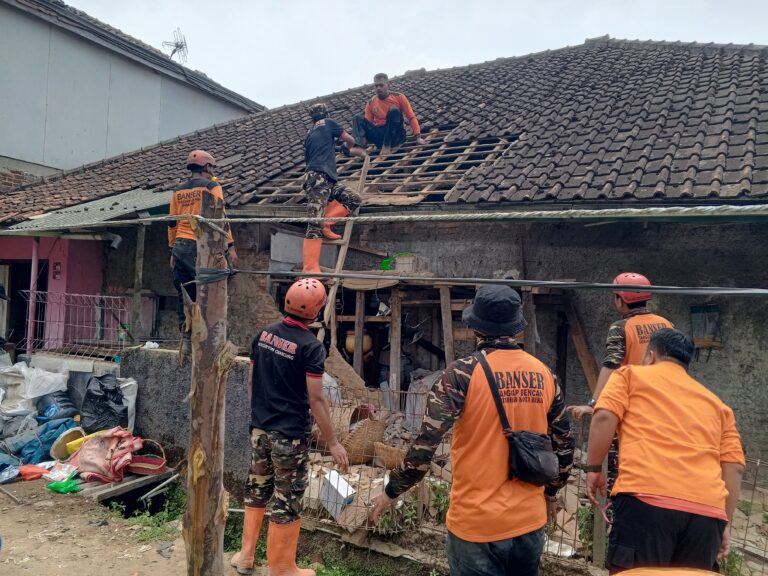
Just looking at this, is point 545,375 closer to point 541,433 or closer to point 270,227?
point 541,433

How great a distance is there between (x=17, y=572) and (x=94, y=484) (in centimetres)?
141

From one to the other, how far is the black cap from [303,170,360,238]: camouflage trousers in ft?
13.4

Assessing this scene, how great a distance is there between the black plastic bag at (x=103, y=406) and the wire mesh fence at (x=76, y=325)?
188 centimetres

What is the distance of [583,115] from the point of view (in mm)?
7988

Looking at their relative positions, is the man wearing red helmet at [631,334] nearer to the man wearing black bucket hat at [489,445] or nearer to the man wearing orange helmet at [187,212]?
the man wearing black bucket hat at [489,445]

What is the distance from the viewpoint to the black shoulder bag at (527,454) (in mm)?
2242

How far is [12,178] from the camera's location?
11797 millimetres

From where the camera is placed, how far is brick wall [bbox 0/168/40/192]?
1158 centimetres

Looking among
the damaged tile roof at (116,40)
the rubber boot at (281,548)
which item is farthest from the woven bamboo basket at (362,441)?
the damaged tile roof at (116,40)

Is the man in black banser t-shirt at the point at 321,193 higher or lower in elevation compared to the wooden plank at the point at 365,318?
higher

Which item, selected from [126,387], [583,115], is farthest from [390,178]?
[126,387]

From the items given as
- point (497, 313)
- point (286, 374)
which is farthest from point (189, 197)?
point (497, 313)

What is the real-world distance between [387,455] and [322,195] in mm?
3252

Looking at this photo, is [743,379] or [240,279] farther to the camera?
[240,279]
